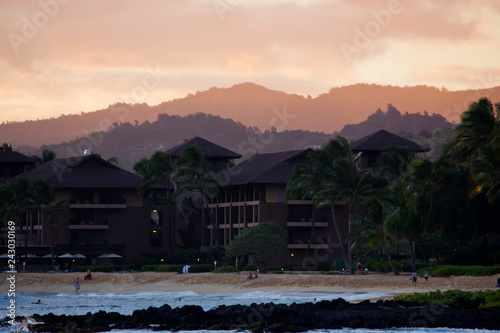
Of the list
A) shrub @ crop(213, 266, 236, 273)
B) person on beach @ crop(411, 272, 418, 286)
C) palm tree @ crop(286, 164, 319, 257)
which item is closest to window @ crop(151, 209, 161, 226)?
shrub @ crop(213, 266, 236, 273)

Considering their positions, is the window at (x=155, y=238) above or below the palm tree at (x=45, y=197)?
below

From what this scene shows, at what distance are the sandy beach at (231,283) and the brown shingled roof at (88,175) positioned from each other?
50.2ft

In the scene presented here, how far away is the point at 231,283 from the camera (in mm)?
66938

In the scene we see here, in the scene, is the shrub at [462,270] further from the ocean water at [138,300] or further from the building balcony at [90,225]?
the building balcony at [90,225]

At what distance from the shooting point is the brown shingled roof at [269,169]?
279 feet

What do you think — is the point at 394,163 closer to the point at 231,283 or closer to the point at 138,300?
the point at 231,283

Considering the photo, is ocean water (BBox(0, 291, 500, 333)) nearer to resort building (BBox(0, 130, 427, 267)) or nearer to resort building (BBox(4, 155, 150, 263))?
resort building (BBox(0, 130, 427, 267))

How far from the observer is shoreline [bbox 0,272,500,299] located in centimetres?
5438

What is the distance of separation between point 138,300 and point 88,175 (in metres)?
35.6

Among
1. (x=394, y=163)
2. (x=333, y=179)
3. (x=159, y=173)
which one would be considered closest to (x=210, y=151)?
(x=159, y=173)

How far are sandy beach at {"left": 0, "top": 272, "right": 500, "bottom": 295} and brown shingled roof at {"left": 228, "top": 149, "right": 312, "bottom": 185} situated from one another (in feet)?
54.5

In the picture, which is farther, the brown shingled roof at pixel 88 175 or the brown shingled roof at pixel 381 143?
the brown shingled roof at pixel 88 175

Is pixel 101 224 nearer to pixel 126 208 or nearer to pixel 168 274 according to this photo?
pixel 126 208

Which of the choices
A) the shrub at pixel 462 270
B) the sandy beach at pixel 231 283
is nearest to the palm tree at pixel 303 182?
the sandy beach at pixel 231 283
